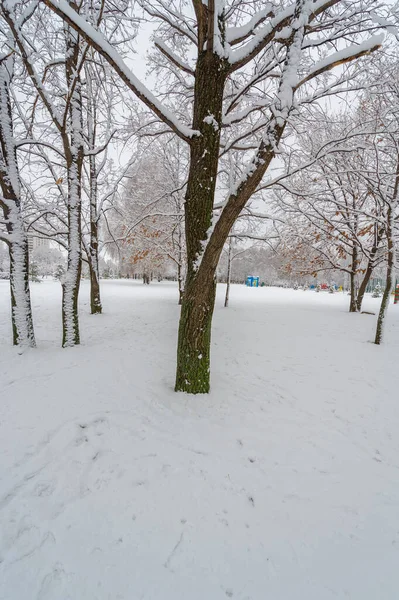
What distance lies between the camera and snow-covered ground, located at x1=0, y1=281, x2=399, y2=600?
1.52 m

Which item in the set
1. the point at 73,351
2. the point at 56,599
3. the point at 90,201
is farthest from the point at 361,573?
the point at 90,201

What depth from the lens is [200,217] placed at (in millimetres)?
3195

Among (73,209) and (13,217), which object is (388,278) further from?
(13,217)

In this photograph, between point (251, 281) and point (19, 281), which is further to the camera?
point (251, 281)

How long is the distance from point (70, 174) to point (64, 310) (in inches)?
109

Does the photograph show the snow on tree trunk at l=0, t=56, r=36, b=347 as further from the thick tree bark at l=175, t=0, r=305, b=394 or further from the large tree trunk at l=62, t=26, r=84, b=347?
the thick tree bark at l=175, t=0, r=305, b=394

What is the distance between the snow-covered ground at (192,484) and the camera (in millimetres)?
1521

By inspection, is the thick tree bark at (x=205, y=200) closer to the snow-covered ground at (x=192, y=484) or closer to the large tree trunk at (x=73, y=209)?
the snow-covered ground at (x=192, y=484)

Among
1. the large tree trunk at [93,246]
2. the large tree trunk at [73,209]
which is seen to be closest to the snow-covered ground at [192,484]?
the large tree trunk at [73,209]

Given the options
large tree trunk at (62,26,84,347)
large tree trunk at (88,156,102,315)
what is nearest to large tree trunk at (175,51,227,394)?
large tree trunk at (62,26,84,347)

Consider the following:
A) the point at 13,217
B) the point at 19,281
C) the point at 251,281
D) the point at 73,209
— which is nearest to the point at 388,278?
the point at 73,209

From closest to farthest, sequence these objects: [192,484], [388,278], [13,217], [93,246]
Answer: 1. [192,484]
2. [13,217]
3. [388,278]
4. [93,246]

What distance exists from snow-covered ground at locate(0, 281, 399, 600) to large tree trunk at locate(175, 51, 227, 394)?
1.58ft

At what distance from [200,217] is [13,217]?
12.9ft
